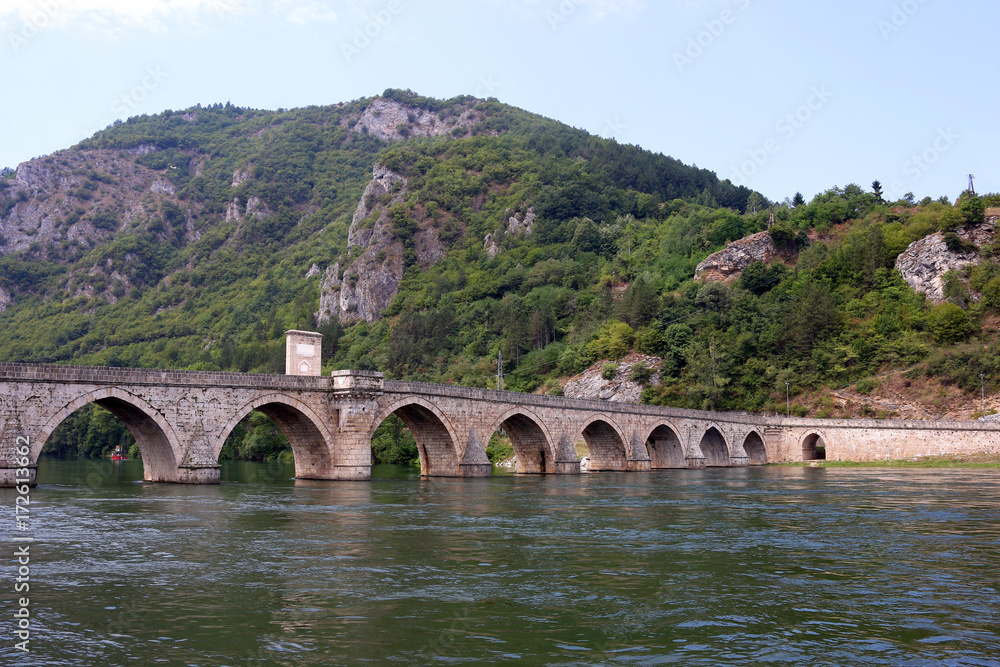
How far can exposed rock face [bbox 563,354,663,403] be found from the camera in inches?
3590

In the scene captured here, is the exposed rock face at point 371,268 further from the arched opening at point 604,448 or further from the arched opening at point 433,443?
the arched opening at point 433,443

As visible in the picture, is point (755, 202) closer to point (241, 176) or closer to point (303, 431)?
point (241, 176)

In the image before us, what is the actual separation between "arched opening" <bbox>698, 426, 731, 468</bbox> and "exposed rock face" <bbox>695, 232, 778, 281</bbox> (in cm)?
3627

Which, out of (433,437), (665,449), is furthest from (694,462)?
(433,437)

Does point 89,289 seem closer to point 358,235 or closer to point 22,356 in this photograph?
point 22,356

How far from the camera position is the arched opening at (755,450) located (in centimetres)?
8138

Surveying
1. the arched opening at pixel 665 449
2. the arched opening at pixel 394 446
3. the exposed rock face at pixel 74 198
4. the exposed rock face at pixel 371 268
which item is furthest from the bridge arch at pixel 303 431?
the exposed rock face at pixel 74 198

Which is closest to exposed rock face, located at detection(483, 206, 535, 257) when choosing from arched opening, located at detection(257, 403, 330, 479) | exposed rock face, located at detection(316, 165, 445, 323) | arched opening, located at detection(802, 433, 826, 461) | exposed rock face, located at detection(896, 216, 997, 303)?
exposed rock face, located at detection(316, 165, 445, 323)

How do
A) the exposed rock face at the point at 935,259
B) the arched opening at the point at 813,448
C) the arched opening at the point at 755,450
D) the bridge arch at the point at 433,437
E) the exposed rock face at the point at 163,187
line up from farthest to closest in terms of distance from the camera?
the exposed rock face at the point at 163,187, the exposed rock face at the point at 935,259, the arched opening at the point at 813,448, the arched opening at the point at 755,450, the bridge arch at the point at 433,437

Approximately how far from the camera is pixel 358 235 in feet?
474

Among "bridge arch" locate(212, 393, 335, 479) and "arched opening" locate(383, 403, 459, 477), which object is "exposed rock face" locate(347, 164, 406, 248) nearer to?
"arched opening" locate(383, 403, 459, 477)

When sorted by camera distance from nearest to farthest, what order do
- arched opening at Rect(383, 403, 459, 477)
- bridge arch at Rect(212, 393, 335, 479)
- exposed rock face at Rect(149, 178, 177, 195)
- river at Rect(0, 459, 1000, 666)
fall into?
river at Rect(0, 459, 1000, 666) < bridge arch at Rect(212, 393, 335, 479) < arched opening at Rect(383, 403, 459, 477) < exposed rock face at Rect(149, 178, 177, 195)

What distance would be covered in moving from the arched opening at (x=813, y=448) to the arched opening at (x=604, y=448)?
25835 mm

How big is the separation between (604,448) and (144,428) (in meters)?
35.1
